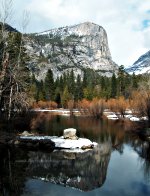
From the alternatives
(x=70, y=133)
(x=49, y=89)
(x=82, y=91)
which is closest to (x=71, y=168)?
(x=70, y=133)

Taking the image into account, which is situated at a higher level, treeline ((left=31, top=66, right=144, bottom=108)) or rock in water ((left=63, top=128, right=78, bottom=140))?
treeline ((left=31, top=66, right=144, bottom=108))

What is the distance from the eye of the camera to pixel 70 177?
65.5 ft

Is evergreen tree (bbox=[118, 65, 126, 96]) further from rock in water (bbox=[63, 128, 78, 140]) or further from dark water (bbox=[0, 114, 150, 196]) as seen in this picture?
dark water (bbox=[0, 114, 150, 196])

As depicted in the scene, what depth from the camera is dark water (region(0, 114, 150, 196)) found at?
17.1 metres

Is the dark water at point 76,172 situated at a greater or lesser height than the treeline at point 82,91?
lesser

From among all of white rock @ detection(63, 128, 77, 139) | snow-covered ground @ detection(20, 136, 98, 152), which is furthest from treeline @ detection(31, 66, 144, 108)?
snow-covered ground @ detection(20, 136, 98, 152)

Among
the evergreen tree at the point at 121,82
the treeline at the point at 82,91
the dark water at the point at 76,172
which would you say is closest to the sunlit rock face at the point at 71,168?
the dark water at the point at 76,172

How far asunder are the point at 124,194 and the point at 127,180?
297 centimetres

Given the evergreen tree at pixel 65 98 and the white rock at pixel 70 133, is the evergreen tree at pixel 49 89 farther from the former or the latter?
the white rock at pixel 70 133

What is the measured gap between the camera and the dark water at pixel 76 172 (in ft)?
56.1

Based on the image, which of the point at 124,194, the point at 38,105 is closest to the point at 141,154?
the point at 124,194

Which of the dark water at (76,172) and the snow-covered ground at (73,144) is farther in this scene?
the snow-covered ground at (73,144)

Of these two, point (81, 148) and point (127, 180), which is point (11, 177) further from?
point (81, 148)

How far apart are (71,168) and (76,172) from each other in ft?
3.16
